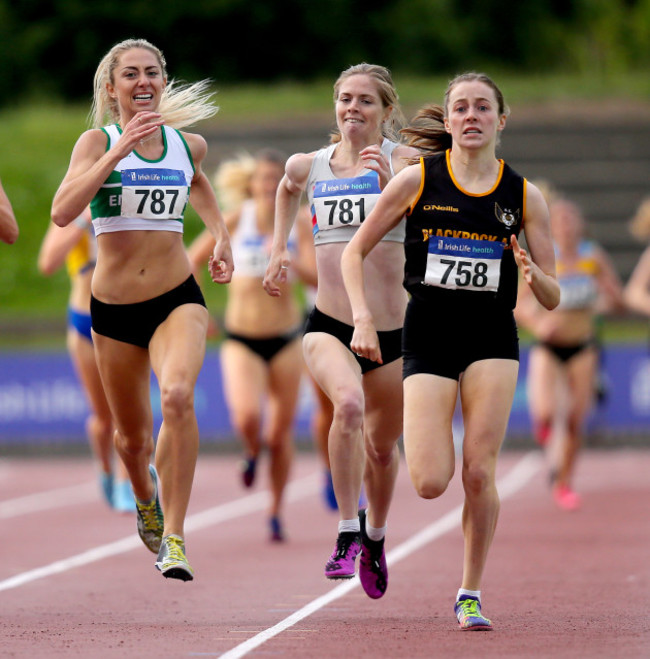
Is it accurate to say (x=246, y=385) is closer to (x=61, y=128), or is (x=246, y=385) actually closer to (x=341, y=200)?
(x=341, y=200)

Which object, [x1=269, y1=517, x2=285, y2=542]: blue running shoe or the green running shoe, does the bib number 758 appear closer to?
the green running shoe

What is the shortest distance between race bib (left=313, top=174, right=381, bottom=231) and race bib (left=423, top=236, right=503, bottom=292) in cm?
75

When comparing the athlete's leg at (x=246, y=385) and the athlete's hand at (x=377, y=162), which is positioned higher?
the athlete's hand at (x=377, y=162)

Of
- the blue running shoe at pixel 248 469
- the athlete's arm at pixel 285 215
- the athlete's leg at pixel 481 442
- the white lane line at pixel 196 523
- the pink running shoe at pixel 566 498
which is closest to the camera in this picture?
the athlete's leg at pixel 481 442

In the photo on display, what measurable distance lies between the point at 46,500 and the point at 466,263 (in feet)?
34.3

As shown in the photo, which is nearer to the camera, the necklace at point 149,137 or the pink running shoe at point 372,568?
the necklace at point 149,137

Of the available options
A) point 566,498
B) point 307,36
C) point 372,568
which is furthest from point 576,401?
point 307,36

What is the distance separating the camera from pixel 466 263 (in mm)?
7207

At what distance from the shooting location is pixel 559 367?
584 inches

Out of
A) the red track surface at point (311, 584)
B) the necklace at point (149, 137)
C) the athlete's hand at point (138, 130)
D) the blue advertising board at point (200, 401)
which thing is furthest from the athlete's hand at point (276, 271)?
the blue advertising board at point (200, 401)

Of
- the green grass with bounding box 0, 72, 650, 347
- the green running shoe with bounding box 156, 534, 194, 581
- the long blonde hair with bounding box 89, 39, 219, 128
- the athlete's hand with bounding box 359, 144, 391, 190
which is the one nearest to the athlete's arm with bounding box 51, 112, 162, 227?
the long blonde hair with bounding box 89, 39, 219, 128

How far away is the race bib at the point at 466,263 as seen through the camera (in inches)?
283

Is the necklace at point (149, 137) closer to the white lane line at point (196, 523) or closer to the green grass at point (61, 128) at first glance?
the white lane line at point (196, 523)

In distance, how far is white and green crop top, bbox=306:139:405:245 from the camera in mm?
7918
